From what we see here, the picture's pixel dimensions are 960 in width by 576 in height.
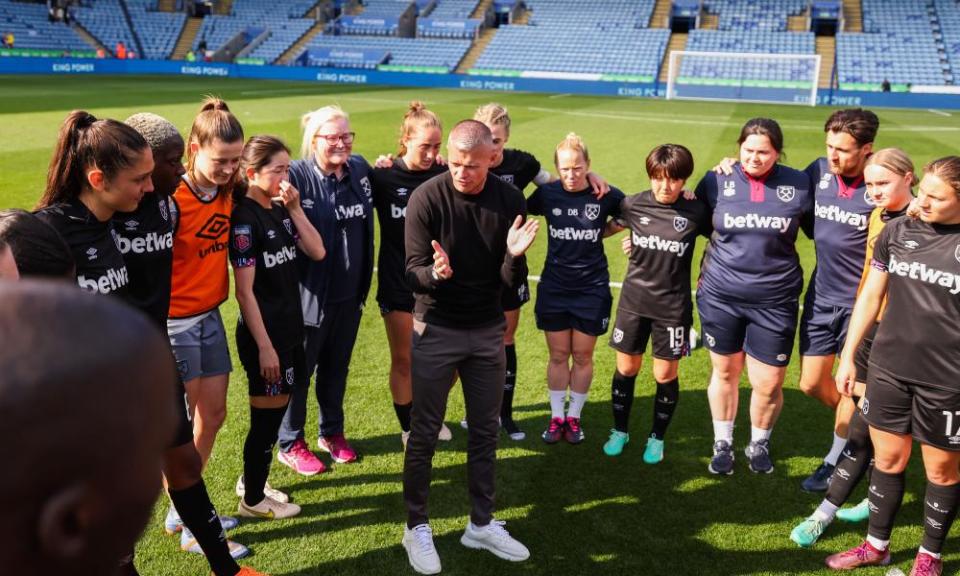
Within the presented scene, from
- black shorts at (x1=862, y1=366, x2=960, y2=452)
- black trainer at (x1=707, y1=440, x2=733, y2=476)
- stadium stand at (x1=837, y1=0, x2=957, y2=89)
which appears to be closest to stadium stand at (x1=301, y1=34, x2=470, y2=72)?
stadium stand at (x1=837, y1=0, x2=957, y2=89)

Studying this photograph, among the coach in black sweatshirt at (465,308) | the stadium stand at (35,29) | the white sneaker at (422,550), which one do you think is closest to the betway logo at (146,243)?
the coach in black sweatshirt at (465,308)

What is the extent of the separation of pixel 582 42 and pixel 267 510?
44210 mm

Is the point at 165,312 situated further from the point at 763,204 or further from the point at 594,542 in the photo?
the point at 763,204

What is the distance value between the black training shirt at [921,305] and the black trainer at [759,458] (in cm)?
150

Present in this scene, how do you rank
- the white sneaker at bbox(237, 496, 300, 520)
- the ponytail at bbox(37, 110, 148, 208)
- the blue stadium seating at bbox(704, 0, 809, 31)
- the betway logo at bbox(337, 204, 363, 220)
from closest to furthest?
the ponytail at bbox(37, 110, 148, 208)
the white sneaker at bbox(237, 496, 300, 520)
the betway logo at bbox(337, 204, 363, 220)
the blue stadium seating at bbox(704, 0, 809, 31)

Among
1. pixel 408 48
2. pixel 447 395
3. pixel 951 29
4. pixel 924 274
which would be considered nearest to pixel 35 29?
pixel 408 48

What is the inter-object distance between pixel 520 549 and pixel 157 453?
11.1 ft

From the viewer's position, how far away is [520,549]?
13.0ft

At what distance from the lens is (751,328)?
4738mm

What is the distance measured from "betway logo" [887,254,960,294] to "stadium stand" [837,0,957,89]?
124ft

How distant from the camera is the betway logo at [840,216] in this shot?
4.46 meters

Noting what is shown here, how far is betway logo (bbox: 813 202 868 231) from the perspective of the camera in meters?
4.46

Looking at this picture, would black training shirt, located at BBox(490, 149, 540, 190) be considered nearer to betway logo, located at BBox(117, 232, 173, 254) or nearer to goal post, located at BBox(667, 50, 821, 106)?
betway logo, located at BBox(117, 232, 173, 254)

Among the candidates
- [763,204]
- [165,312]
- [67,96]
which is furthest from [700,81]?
[165,312]
